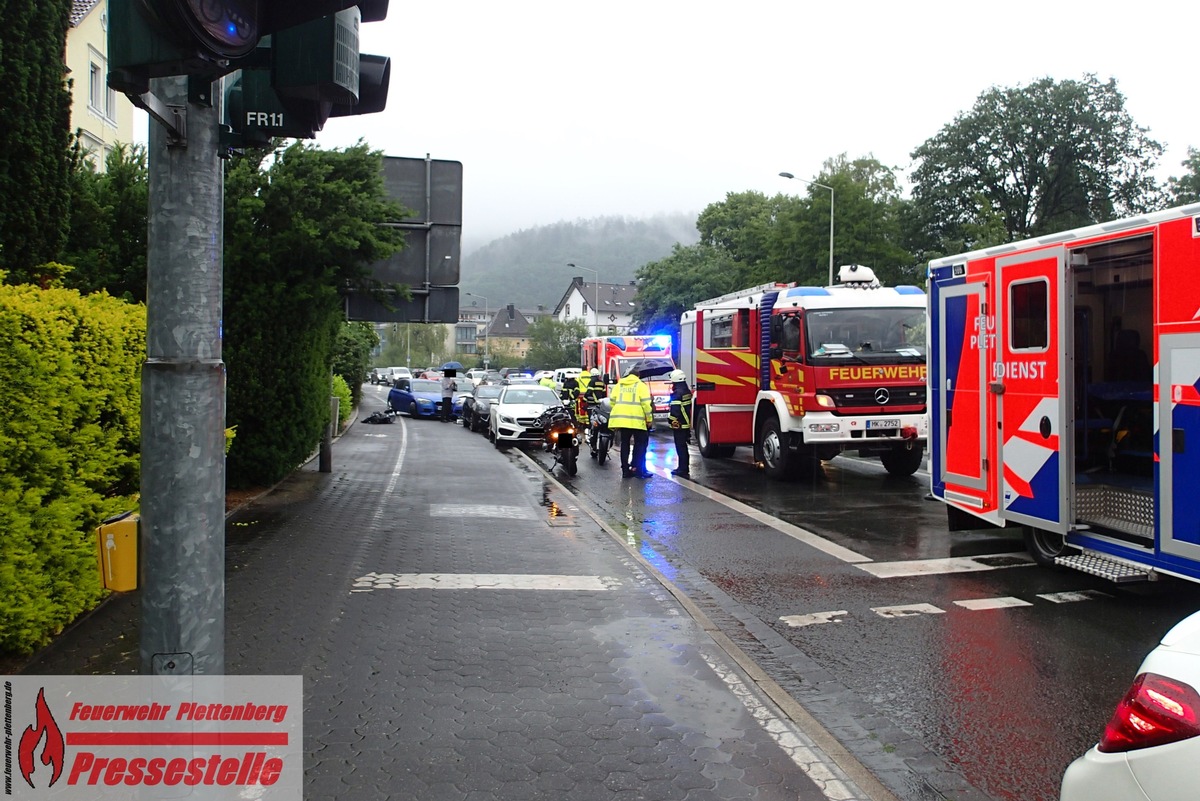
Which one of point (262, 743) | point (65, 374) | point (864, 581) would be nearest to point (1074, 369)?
point (864, 581)

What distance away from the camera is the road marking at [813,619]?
7168 millimetres

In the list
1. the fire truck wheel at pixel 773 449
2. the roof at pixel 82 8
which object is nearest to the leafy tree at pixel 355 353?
the roof at pixel 82 8

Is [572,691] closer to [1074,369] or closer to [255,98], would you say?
[255,98]

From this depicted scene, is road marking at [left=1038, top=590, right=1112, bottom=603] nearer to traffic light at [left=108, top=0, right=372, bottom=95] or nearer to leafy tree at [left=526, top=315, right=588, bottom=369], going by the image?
traffic light at [left=108, top=0, right=372, bottom=95]

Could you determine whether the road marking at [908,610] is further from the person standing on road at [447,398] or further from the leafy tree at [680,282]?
the leafy tree at [680,282]

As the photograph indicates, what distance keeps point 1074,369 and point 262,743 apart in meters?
6.81

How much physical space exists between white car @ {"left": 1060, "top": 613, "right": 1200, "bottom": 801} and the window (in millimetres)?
5567

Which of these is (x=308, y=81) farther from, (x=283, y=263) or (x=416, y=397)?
(x=416, y=397)

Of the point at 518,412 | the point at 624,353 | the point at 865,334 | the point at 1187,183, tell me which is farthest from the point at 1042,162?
the point at 865,334

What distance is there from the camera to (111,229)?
12148 millimetres

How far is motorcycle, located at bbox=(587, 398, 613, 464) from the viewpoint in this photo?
61.0ft

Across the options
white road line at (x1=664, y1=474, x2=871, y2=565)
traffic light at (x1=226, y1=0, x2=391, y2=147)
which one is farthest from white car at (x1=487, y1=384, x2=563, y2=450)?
traffic light at (x1=226, y1=0, x2=391, y2=147)

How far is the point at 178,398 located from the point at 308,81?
1114mm

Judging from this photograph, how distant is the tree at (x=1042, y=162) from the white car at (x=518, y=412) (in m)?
33.4
